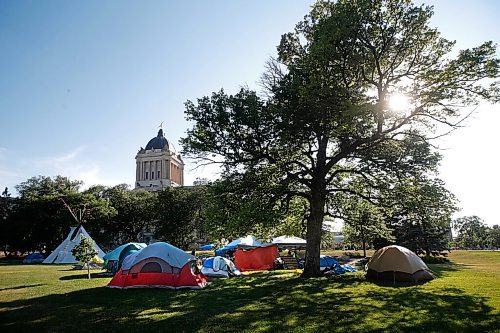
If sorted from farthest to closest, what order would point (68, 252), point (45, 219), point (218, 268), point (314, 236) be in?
point (45, 219) → point (68, 252) → point (218, 268) → point (314, 236)

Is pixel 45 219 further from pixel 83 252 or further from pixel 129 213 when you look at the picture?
pixel 83 252

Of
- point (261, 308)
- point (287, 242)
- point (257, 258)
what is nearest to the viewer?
point (261, 308)

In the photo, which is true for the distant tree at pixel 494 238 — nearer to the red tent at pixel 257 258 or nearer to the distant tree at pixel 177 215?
the distant tree at pixel 177 215

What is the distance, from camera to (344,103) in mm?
14484

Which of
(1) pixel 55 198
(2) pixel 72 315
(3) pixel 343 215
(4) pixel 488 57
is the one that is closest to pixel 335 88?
(4) pixel 488 57

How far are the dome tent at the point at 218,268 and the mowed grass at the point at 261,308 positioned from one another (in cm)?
532

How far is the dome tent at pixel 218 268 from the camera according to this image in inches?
822

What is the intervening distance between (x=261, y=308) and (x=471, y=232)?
300ft

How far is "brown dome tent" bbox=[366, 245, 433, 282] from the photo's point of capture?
1628cm

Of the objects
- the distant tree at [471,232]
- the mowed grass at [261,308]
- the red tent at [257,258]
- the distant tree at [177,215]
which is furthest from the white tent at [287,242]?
the distant tree at [471,232]

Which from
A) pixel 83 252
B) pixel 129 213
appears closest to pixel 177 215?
pixel 129 213

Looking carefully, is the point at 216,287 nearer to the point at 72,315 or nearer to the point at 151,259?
the point at 151,259

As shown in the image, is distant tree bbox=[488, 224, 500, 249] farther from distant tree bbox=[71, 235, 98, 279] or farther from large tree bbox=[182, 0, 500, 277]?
distant tree bbox=[71, 235, 98, 279]

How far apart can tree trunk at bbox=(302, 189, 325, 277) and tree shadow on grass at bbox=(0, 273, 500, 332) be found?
171 inches
